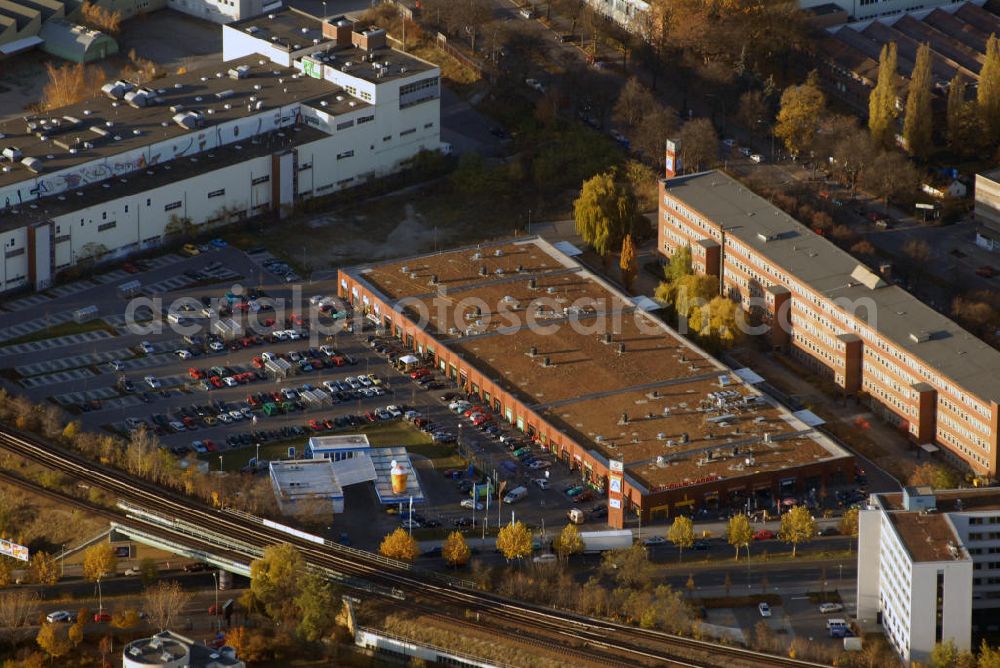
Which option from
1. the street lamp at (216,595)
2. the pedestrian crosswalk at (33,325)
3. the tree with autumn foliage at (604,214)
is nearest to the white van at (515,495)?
the street lamp at (216,595)

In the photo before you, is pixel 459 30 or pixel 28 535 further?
pixel 459 30

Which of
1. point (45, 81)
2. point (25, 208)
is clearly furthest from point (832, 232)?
point (45, 81)

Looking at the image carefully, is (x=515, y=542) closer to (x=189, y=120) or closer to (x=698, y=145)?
(x=698, y=145)

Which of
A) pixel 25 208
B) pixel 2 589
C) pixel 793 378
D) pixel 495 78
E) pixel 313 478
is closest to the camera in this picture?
pixel 2 589

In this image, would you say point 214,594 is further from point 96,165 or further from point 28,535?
point 96,165

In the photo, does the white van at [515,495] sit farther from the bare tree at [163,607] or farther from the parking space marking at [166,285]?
the parking space marking at [166,285]

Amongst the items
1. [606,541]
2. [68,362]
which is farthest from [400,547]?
[68,362]
